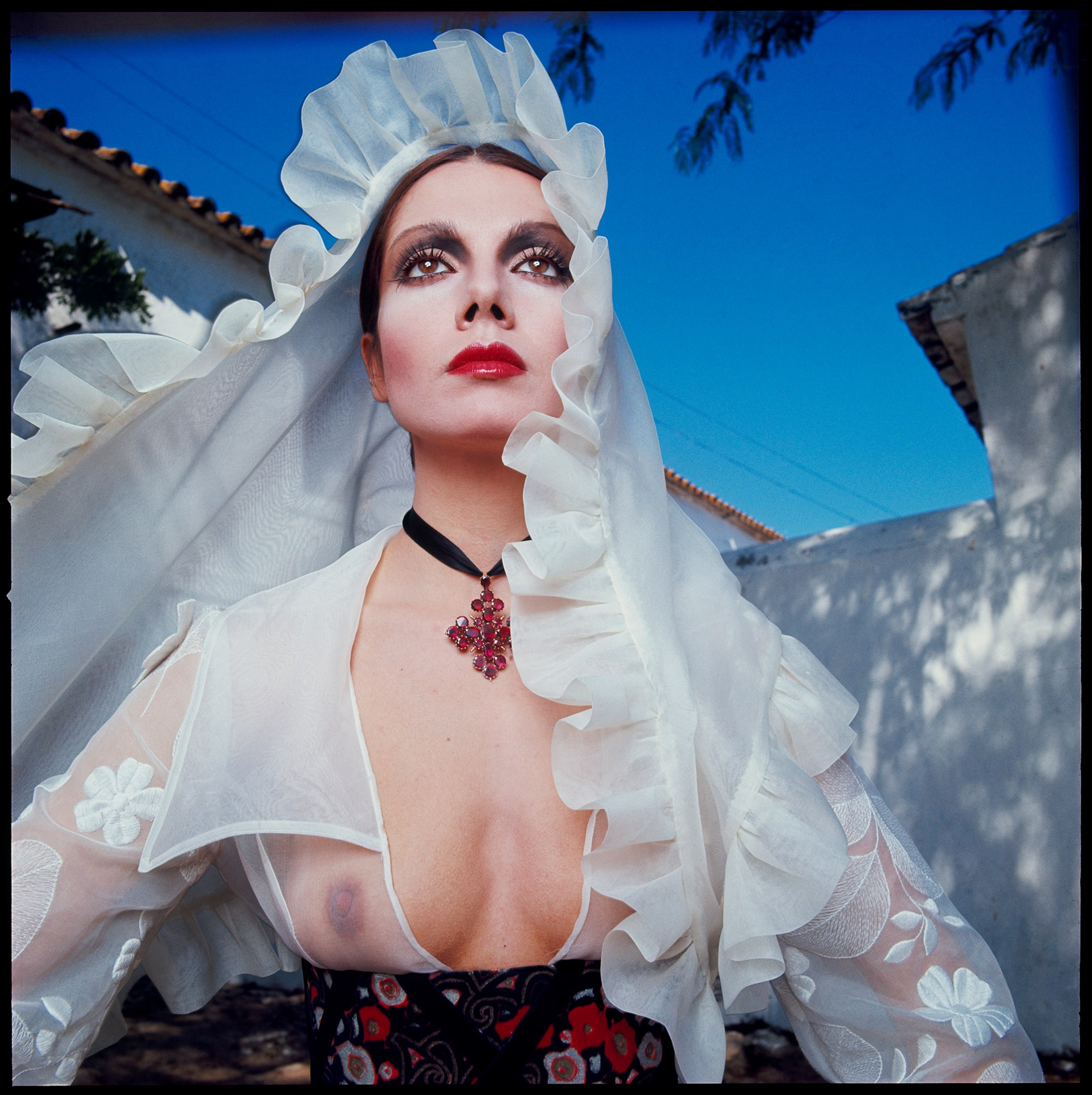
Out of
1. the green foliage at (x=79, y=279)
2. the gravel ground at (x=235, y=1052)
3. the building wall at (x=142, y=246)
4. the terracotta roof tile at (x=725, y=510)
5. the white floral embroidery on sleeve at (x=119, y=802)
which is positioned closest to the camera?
the white floral embroidery on sleeve at (x=119, y=802)

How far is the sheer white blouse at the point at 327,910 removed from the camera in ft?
4.17

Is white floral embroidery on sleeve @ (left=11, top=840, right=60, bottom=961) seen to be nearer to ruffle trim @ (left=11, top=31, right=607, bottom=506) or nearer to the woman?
the woman

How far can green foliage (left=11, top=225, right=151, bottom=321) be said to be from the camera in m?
4.39

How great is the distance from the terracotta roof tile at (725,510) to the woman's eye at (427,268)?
26.0 ft

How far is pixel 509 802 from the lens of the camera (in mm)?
1372

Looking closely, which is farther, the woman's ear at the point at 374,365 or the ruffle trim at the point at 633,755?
the woman's ear at the point at 374,365

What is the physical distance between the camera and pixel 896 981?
1.30 metres

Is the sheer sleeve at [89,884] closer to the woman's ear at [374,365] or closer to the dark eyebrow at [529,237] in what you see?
the woman's ear at [374,365]

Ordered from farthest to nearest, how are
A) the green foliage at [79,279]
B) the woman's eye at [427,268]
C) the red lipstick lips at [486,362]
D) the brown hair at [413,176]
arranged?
1. the green foliage at [79,279]
2. the brown hair at [413,176]
3. the woman's eye at [427,268]
4. the red lipstick lips at [486,362]

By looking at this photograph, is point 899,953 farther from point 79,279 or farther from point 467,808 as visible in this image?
point 79,279

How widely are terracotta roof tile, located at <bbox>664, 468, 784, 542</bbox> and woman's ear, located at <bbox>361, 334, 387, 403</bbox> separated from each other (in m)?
7.76

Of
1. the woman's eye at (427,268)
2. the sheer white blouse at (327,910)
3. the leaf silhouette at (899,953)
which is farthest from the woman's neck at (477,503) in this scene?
the leaf silhouette at (899,953)

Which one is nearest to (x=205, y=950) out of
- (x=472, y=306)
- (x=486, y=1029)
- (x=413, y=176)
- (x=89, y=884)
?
(x=89, y=884)

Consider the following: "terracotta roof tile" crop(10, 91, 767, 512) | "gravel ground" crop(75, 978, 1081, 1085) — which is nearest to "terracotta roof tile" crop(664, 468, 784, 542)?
"terracotta roof tile" crop(10, 91, 767, 512)
